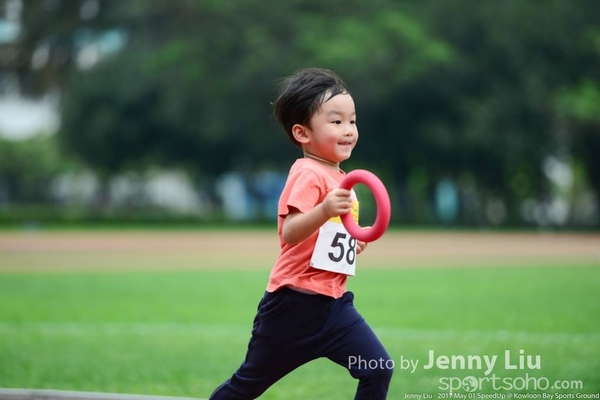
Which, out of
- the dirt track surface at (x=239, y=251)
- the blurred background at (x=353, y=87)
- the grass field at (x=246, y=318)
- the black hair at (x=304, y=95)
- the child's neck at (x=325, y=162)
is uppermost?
the blurred background at (x=353, y=87)

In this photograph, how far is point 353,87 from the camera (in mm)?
37250

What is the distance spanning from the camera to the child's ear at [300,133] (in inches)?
181

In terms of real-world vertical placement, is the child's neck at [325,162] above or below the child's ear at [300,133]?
below

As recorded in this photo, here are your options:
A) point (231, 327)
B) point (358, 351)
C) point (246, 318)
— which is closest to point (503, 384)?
point (358, 351)

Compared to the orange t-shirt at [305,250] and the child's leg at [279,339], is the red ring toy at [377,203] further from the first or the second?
the child's leg at [279,339]

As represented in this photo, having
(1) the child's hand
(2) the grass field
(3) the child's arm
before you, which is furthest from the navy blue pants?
(2) the grass field

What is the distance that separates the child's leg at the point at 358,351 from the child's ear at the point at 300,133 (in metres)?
0.77

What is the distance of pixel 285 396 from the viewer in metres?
6.52

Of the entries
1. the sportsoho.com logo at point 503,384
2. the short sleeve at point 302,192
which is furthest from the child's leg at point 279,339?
the sportsoho.com logo at point 503,384

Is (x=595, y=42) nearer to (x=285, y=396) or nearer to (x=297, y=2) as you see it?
(x=297, y=2)

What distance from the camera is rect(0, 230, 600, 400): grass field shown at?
7141 millimetres

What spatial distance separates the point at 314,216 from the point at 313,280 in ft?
1.26

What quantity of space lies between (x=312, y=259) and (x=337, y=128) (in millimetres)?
614

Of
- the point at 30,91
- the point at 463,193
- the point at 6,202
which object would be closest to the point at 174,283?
the point at 463,193
